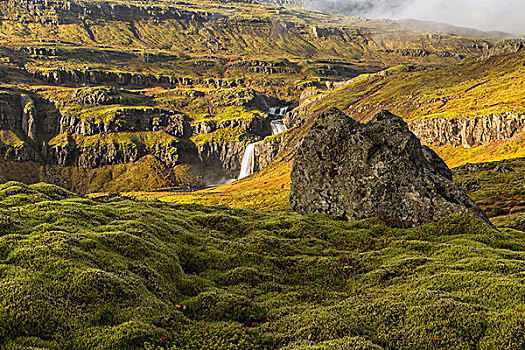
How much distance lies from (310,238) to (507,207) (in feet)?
194

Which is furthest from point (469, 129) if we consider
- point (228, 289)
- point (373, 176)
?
point (228, 289)

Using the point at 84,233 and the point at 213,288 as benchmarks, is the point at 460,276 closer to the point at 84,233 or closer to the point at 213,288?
the point at 213,288

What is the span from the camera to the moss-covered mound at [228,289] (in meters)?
11.7

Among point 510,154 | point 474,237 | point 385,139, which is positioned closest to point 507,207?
point 385,139

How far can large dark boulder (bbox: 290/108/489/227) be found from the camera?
33906mm

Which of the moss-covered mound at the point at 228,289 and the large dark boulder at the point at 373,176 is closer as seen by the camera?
the moss-covered mound at the point at 228,289

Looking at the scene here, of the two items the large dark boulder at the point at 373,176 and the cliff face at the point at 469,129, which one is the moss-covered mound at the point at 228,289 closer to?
the large dark boulder at the point at 373,176

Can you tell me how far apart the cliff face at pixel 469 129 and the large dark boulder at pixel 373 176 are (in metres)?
148

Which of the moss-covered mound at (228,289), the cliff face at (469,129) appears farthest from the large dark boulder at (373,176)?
the cliff face at (469,129)

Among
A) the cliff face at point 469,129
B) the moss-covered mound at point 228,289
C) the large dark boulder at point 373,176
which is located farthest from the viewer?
A: the cliff face at point 469,129

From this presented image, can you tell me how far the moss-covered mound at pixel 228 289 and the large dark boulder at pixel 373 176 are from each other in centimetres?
701

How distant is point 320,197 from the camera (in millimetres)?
43094

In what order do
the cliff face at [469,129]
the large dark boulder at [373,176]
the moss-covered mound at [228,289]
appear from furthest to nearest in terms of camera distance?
the cliff face at [469,129], the large dark boulder at [373,176], the moss-covered mound at [228,289]

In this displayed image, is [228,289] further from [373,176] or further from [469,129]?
[469,129]
